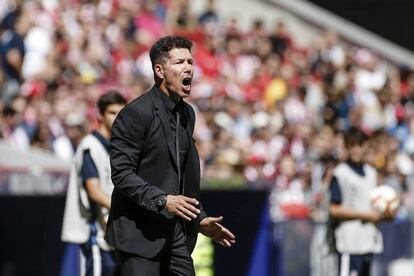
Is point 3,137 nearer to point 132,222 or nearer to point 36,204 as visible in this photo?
point 36,204

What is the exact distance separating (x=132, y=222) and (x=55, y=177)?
5458 mm

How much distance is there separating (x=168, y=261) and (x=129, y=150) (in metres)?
0.69

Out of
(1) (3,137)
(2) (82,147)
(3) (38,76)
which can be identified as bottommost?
(2) (82,147)

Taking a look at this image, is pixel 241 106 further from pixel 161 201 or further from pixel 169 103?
pixel 161 201

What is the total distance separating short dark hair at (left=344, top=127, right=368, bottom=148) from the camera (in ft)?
35.4

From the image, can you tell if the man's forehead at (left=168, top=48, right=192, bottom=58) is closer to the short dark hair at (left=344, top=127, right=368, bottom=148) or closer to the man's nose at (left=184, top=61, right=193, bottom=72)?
the man's nose at (left=184, top=61, right=193, bottom=72)

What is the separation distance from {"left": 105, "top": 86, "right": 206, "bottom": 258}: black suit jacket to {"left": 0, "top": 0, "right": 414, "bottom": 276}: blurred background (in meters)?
4.09

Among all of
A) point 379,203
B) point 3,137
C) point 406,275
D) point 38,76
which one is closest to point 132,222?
point 379,203

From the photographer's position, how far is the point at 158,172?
7.57m

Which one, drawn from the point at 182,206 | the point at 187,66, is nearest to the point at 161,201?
the point at 182,206

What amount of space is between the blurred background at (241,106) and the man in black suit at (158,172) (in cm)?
398

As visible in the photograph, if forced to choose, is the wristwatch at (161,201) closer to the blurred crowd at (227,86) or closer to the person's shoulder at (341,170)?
the person's shoulder at (341,170)

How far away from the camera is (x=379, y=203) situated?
10.8 m

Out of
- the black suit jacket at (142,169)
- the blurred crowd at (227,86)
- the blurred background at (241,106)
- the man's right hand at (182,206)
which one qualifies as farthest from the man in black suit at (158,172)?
the blurred crowd at (227,86)
